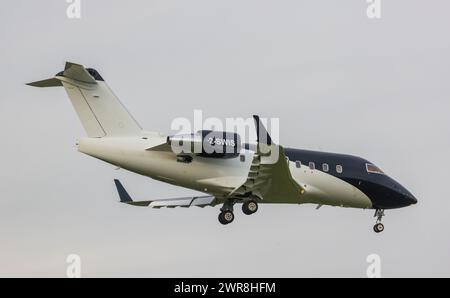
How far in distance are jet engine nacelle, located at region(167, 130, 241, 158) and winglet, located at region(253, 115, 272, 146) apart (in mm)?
1774

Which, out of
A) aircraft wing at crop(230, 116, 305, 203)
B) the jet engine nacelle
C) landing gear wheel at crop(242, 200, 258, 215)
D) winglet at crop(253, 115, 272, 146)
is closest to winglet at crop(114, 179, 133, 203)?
the jet engine nacelle

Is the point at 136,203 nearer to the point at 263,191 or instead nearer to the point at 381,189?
the point at 263,191

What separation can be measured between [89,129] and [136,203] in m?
5.60

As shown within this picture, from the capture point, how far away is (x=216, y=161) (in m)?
38.7

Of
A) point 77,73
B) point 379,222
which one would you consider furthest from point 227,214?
point 77,73

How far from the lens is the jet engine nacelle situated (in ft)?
123

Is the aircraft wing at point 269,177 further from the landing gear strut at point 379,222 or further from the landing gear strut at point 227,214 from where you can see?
the landing gear strut at point 379,222

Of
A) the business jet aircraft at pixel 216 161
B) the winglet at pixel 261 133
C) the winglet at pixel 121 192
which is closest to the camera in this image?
the winglet at pixel 261 133

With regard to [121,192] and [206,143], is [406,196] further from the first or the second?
[121,192]

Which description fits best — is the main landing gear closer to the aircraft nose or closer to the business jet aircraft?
the business jet aircraft

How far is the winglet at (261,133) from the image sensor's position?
114 ft

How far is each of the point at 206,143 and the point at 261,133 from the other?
2.66 meters

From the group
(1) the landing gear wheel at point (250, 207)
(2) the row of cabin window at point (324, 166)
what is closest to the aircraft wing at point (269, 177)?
(1) the landing gear wheel at point (250, 207)

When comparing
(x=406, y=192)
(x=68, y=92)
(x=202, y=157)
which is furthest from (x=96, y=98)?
(x=406, y=192)
